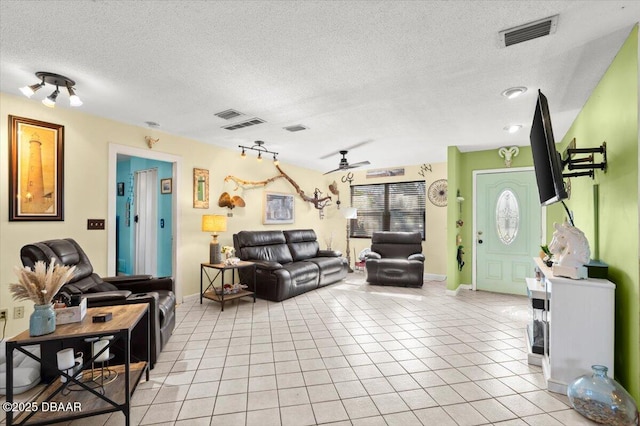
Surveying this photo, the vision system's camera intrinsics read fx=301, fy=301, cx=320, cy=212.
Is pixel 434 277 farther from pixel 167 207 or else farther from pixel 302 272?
pixel 167 207

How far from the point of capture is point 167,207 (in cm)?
484

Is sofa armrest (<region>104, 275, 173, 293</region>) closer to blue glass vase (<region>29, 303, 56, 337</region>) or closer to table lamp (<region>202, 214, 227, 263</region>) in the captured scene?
table lamp (<region>202, 214, 227, 263</region>)

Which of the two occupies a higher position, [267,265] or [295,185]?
[295,185]

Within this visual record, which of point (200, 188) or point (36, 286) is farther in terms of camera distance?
point (200, 188)

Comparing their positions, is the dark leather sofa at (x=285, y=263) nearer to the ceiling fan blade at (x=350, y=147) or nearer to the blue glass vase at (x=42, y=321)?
the ceiling fan blade at (x=350, y=147)

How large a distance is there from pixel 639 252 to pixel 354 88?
236 centimetres

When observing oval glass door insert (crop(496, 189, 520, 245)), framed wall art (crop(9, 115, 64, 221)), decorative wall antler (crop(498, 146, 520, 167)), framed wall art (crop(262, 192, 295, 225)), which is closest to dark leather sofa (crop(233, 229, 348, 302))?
framed wall art (crop(262, 192, 295, 225))

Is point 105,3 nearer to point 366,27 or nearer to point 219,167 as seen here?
point 366,27

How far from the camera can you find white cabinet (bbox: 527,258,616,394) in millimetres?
2066

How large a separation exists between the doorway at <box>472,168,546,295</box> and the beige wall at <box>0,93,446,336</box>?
3.35 ft

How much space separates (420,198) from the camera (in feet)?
21.5

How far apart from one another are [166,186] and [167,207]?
0.34 meters

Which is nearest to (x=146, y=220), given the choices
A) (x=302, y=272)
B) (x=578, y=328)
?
(x=302, y=272)

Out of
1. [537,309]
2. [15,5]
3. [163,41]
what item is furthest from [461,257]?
[15,5]
